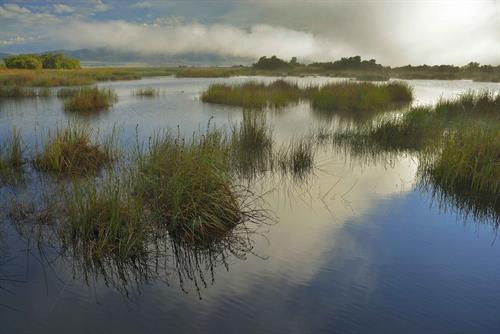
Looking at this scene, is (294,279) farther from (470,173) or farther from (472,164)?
(472,164)

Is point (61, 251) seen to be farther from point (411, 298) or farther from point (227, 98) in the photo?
point (227, 98)

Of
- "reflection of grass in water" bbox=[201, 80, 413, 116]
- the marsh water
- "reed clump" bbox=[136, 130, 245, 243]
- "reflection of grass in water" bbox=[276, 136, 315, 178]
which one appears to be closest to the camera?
the marsh water

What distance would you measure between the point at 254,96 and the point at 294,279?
17266 millimetres

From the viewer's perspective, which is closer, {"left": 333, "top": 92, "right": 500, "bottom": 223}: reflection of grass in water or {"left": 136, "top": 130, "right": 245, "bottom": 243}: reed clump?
{"left": 136, "top": 130, "right": 245, "bottom": 243}: reed clump

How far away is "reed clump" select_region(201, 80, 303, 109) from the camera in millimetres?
20250

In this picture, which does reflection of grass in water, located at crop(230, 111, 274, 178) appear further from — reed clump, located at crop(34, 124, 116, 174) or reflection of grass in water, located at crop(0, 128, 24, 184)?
reflection of grass in water, located at crop(0, 128, 24, 184)

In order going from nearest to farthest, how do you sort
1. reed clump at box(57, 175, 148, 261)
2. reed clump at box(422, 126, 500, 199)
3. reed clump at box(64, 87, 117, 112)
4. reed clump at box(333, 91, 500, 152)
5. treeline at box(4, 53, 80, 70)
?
reed clump at box(57, 175, 148, 261), reed clump at box(422, 126, 500, 199), reed clump at box(333, 91, 500, 152), reed clump at box(64, 87, 117, 112), treeline at box(4, 53, 80, 70)

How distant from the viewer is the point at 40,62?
2312 inches

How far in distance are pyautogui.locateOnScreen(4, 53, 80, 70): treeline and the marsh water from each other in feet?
196

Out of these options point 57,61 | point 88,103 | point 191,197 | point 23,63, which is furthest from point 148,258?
point 57,61

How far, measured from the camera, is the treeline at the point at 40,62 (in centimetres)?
5609

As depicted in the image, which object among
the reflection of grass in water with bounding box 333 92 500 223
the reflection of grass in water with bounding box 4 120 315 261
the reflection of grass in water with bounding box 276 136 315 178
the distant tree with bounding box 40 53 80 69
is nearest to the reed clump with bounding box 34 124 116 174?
the reflection of grass in water with bounding box 4 120 315 261

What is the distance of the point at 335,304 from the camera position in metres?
3.72

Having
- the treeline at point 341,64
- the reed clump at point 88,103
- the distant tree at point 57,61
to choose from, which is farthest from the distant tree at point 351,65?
the reed clump at point 88,103
